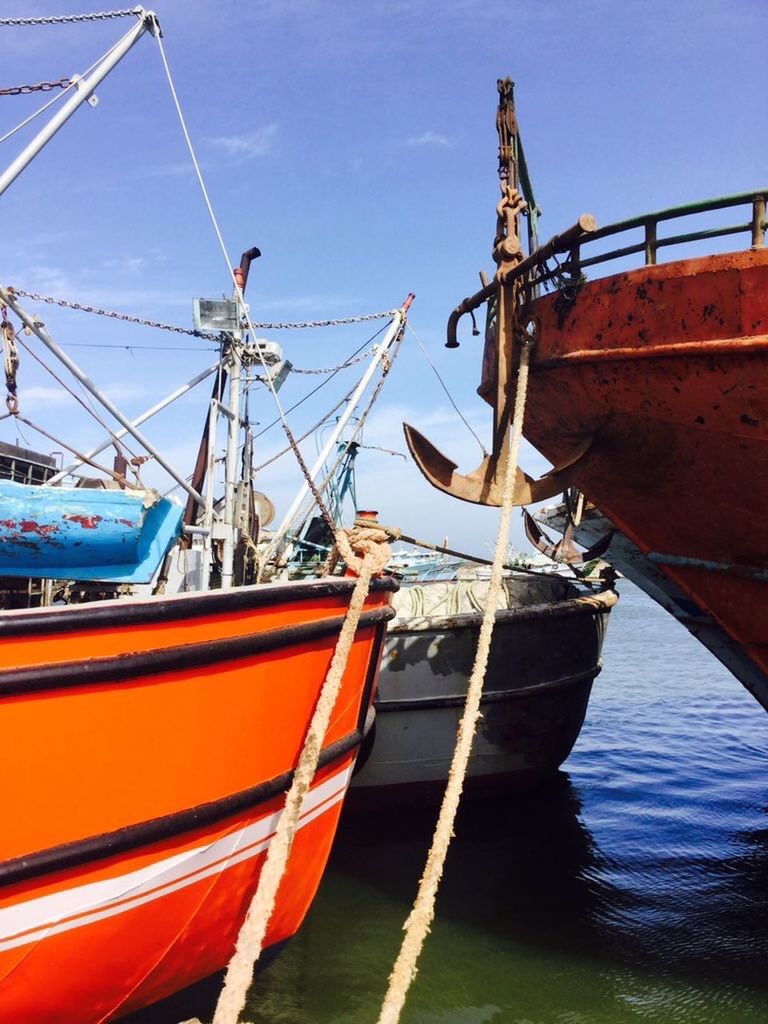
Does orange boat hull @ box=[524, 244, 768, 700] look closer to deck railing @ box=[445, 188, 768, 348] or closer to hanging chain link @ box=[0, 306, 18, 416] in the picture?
deck railing @ box=[445, 188, 768, 348]

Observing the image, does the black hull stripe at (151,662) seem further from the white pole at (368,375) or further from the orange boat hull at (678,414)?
the white pole at (368,375)

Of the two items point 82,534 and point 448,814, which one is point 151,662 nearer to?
point 82,534

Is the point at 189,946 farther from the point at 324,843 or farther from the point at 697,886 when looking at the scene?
the point at 697,886

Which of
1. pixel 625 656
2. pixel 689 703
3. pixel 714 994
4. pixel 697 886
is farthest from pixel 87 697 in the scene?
pixel 625 656

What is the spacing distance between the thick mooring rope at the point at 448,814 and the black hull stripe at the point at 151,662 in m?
0.85

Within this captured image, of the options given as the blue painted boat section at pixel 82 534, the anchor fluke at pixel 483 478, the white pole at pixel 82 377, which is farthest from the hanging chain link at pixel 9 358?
the anchor fluke at pixel 483 478

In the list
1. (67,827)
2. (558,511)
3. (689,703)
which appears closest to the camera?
(67,827)

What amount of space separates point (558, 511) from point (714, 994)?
6912 millimetres

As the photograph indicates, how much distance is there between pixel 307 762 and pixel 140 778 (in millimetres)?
921

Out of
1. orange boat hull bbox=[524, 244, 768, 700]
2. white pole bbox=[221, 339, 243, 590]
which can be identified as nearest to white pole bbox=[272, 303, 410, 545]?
white pole bbox=[221, 339, 243, 590]

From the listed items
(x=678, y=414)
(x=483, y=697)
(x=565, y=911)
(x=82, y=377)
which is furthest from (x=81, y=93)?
(x=565, y=911)

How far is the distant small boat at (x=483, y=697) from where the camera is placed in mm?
7066

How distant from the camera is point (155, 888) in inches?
139

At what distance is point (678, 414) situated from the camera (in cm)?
452
